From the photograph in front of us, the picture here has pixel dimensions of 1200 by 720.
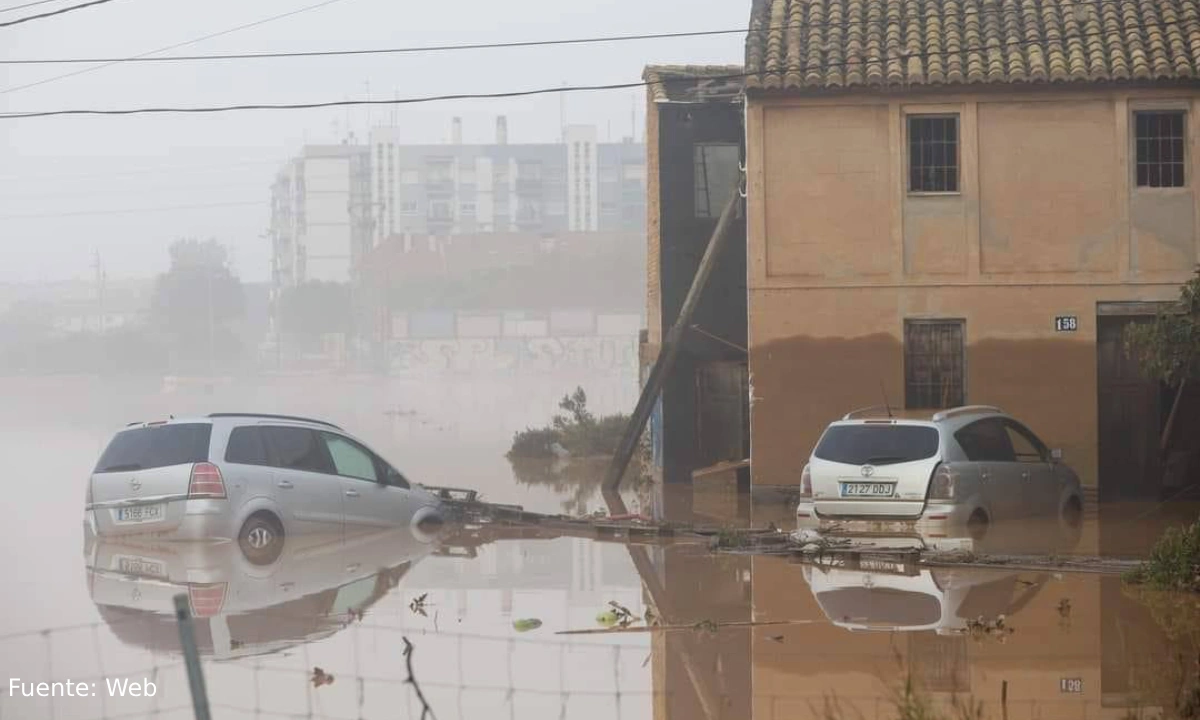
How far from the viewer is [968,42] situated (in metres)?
25.5

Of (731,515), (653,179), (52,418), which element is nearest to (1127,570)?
(731,515)

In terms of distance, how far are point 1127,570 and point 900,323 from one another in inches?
386

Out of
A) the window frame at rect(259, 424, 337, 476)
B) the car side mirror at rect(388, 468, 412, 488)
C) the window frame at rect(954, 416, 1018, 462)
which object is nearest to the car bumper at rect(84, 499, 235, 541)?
the window frame at rect(259, 424, 337, 476)

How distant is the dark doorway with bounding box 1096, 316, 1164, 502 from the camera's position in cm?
2541

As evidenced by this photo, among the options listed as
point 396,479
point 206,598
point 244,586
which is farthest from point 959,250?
point 206,598

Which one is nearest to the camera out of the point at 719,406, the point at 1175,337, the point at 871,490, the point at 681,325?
the point at 871,490

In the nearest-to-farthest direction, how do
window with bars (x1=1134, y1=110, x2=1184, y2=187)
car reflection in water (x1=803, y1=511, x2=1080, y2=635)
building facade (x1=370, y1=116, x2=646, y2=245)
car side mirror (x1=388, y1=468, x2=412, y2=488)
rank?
1. car reflection in water (x1=803, y1=511, x2=1080, y2=635)
2. car side mirror (x1=388, y1=468, x2=412, y2=488)
3. window with bars (x1=1134, y1=110, x2=1184, y2=187)
4. building facade (x1=370, y1=116, x2=646, y2=245)

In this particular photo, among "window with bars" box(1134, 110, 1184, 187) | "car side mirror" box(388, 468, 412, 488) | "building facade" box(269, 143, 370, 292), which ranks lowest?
"car side mirror" box(388, 468, 412, 488)

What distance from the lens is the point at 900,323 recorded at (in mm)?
24875

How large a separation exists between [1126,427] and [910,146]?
220 inches

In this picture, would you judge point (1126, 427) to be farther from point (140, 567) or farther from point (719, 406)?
point (140, 567)

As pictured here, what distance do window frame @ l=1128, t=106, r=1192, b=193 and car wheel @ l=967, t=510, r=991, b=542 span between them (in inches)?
338

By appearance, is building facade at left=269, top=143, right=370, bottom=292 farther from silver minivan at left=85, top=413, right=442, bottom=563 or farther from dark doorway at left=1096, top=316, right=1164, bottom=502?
silver minivan at left=85, top=413, right=442, bottom=563

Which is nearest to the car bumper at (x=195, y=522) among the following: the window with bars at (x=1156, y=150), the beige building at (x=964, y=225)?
the beige building at (x=964, y=225)
